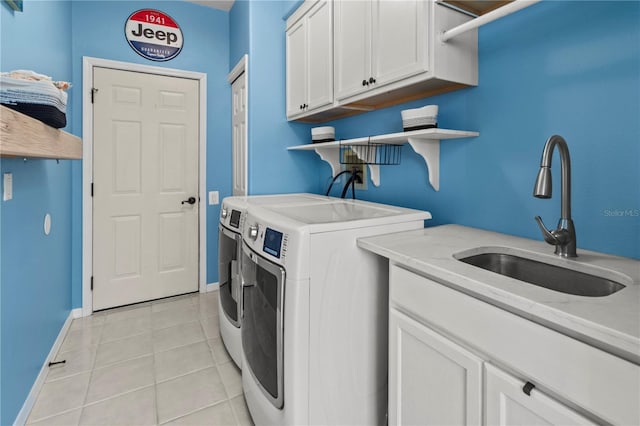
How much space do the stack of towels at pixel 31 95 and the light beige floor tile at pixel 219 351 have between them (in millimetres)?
1595

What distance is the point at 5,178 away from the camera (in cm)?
142

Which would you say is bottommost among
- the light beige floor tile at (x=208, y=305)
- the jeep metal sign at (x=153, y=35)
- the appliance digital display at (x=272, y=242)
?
the light beige floor tile at (x=208, y=305)

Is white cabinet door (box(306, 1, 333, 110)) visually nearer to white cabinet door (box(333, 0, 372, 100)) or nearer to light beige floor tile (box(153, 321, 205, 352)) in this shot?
white cabinet door (box(333, 0, 372, 100))

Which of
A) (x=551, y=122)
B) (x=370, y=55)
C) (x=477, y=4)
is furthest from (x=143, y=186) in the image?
(x=551, y=122)

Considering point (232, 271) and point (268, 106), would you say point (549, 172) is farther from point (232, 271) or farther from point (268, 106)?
point (268, 106)

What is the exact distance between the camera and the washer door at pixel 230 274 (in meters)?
1.91

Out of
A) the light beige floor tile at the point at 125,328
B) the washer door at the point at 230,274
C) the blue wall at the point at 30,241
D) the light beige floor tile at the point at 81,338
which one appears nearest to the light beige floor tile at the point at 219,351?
the washer door at the point at 230,274

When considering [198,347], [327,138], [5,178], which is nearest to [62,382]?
[198,347]

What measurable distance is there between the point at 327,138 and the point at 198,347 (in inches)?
69.0

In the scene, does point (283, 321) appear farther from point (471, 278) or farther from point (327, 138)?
point (327, 138)

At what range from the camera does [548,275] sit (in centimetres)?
113

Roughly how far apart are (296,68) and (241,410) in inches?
92.4

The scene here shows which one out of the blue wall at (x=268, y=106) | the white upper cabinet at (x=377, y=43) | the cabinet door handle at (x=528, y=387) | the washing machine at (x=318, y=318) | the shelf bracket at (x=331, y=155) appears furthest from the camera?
the blue wall at (x=268, y=106)

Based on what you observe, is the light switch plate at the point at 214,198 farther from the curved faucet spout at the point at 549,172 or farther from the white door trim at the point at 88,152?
the curved faucet spout at the point at 549,172
